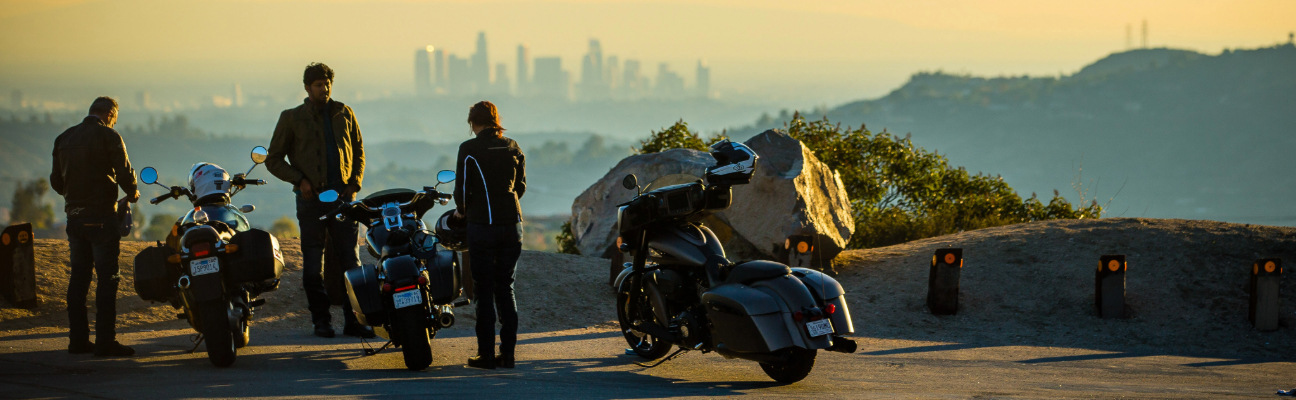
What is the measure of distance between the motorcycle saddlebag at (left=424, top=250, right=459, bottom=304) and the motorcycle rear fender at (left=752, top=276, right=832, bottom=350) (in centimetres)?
186

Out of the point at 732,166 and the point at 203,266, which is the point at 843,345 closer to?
the point at 732,166

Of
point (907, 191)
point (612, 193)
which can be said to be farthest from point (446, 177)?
point (907, 191)

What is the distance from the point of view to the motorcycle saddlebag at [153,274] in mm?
6219

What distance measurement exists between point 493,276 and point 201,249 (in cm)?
175

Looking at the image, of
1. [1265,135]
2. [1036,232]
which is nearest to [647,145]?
[1036,232]

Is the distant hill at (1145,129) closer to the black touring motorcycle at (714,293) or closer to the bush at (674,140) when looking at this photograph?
the bush at (674,140)

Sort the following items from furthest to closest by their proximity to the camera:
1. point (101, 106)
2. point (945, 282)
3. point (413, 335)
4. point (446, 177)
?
point (945, 282) < point (101, 106) < point (446, 177) < point (413, 335)

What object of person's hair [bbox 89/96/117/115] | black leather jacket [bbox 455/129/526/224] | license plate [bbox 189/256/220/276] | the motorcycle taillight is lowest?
license plate [bbox 189/256/220/276]

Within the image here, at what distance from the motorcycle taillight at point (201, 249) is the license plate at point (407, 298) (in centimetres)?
Result: 126

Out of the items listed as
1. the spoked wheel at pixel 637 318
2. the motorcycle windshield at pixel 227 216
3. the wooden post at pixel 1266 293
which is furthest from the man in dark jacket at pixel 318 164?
the wooden post at pixel 1266 293

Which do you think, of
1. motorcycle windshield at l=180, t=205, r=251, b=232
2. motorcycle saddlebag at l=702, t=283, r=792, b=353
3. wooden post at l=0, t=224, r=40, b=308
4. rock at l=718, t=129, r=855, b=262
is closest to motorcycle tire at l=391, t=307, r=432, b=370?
motorcycle windshield at l=180, t=205, r=251, b=232

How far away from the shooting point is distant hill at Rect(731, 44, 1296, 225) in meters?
135

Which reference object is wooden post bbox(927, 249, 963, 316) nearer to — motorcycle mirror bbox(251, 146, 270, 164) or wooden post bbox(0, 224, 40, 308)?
motorcycle mirror bbox(251, 146, 270, 164)

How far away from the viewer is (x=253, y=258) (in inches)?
242
